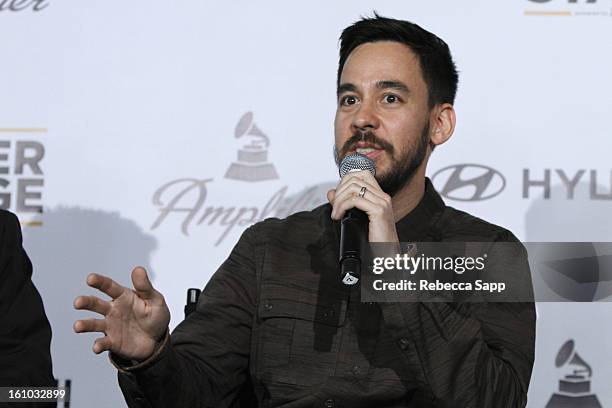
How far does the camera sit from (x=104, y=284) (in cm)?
162

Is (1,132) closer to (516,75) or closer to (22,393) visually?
(22,393)

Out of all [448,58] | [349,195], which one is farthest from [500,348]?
[448,58]

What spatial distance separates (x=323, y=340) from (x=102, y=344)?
56 centimetres

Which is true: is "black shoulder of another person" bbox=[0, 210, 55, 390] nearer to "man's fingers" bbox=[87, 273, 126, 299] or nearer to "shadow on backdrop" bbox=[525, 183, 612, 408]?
"man's fingers" bbox=[87, 273, 126, 299]

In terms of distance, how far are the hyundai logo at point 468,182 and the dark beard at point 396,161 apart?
488mm

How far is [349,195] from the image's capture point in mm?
1751

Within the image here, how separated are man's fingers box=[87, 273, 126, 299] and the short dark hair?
840mm

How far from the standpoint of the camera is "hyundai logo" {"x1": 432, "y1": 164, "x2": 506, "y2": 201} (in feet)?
8.98

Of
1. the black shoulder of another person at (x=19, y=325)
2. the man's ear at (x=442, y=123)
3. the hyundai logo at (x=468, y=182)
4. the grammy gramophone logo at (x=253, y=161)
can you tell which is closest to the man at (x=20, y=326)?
the black shoulder of another person at (x=19, y=325)

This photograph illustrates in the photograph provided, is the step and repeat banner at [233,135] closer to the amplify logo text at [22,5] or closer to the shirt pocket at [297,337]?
the amplify logo text at [22,5]

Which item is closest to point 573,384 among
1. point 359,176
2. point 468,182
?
point 468,182

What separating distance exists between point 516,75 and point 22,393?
1482 mm

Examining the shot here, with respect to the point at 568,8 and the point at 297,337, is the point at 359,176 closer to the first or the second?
the point at 297,337

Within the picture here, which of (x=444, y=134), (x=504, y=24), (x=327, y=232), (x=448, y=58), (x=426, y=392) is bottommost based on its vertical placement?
(x=426, y=392)
